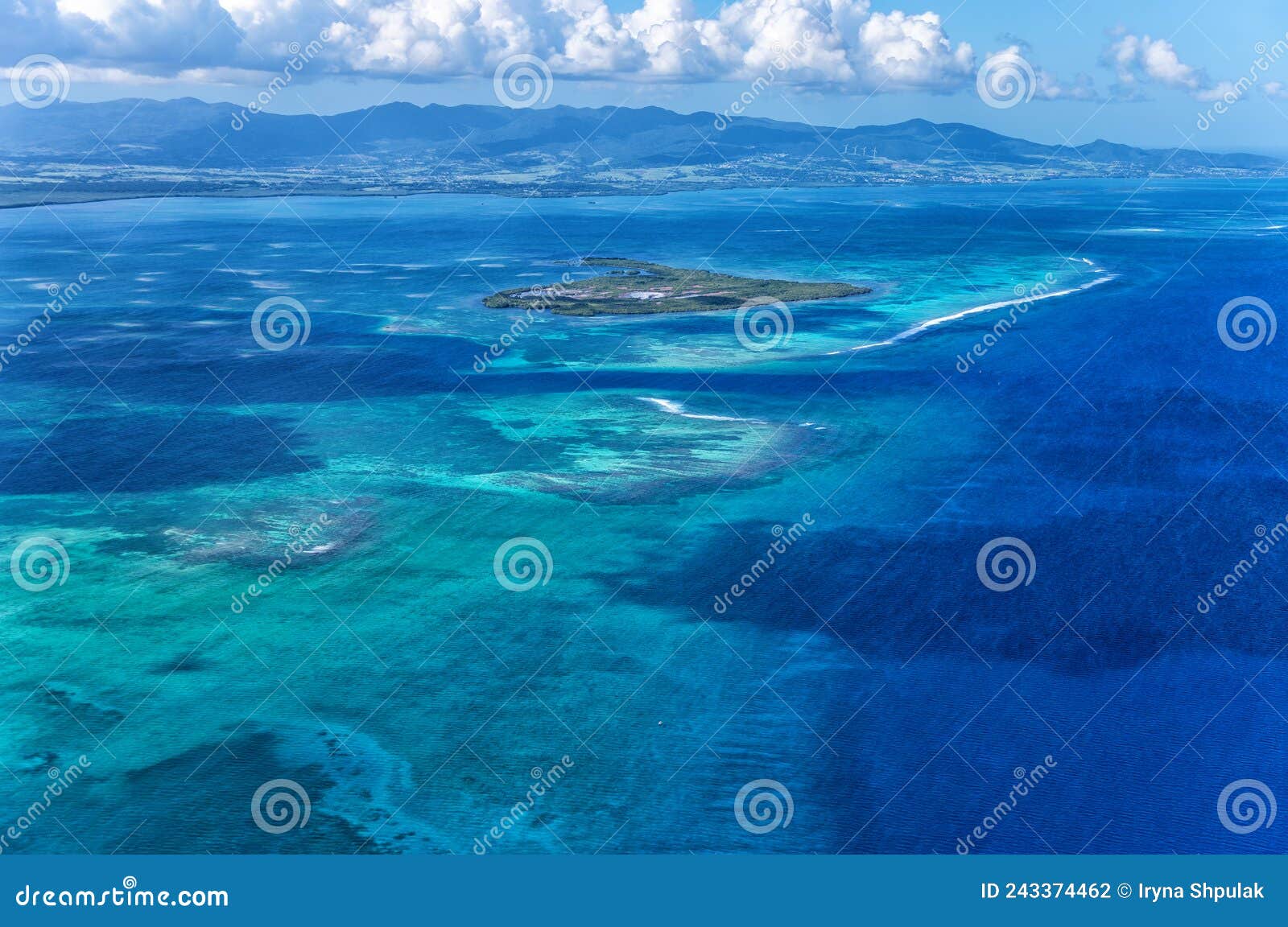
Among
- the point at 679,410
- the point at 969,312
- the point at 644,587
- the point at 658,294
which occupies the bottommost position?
the point at 644,587

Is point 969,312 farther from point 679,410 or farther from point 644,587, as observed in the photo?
point 644,587

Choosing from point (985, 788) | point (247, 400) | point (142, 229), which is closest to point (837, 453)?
point (985, 788)

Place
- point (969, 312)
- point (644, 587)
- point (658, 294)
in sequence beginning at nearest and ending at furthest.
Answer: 1. point (644, 587)
2. point (969, 312)
3. point (658, 294)

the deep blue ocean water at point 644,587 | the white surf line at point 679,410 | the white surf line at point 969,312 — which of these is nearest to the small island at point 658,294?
the deep blue ocean water at point 644,587

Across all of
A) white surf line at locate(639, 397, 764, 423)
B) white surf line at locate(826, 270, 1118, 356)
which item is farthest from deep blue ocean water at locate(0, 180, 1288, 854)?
white surf line at locate(826, 270, 1118, 356)

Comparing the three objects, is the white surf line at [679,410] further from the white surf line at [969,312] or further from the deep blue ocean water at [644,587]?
the white surf line at [969,312]

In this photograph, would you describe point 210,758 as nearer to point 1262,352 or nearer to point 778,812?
point 778,812


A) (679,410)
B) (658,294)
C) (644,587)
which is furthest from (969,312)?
(644,587)

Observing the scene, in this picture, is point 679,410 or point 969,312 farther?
point 969,312
